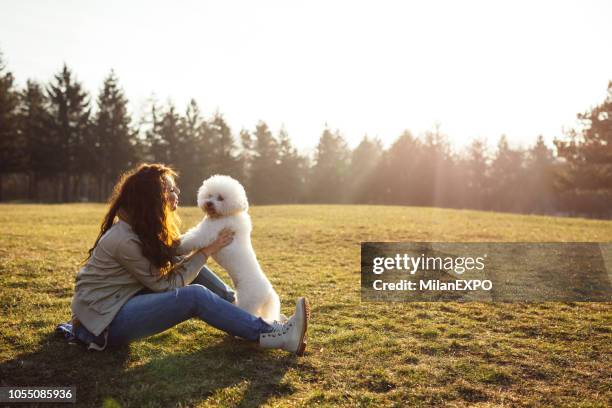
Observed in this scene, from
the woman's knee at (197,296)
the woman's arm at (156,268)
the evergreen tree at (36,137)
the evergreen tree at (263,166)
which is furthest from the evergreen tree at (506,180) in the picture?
Result: the woman's knee at (197,296)

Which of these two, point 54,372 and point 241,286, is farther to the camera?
point 241,286

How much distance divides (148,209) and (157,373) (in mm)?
1335

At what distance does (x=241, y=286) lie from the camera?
14.5 ft

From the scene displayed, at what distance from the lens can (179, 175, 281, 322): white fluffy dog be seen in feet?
14.4

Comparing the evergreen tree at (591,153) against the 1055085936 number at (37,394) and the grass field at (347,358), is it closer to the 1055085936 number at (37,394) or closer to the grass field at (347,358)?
the grass field at (347,358)

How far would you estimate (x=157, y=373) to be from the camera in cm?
378

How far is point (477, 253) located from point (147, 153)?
134ft

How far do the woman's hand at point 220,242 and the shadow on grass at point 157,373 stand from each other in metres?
0.93

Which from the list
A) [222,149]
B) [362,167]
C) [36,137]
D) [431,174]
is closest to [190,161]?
[222,149]

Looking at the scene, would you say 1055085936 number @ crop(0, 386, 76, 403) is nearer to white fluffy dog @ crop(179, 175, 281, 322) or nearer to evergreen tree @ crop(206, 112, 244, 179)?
white fluffy dog @ crop(179, 175, 281, 322)

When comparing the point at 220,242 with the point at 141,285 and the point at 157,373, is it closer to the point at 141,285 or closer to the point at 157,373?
the point at 141,285

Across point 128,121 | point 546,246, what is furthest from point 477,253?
point 128,121

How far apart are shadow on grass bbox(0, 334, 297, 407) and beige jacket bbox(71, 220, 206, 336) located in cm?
36

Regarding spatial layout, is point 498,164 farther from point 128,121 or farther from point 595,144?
point 128,121
